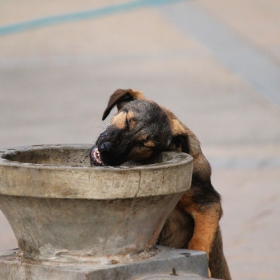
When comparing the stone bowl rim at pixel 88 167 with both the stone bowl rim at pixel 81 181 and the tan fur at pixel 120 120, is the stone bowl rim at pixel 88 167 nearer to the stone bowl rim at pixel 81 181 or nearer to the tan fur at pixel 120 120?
the stone bowl rim at pixel 81 181

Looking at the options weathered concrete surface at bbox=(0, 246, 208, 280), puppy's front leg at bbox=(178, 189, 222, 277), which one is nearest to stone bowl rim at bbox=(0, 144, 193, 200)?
weathered concrete surface at bbox=(0, 246, 208, 280)

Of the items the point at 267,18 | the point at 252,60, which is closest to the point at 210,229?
the point at 252,60

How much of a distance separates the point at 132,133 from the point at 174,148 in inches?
12.9

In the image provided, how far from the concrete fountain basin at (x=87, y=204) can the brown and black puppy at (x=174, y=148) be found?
0.76 metres

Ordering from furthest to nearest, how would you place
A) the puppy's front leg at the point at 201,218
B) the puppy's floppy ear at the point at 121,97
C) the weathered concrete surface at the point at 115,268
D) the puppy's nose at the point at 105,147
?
the puppy's floppy ear at the point at 121,97
the puppy's front leg at the point at 201,218
the puppy's nose at the point at 105,147
the weathered concrete surface at the point at 115,268

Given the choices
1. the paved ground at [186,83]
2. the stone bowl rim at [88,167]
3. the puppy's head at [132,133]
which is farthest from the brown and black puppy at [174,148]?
the paved ground at [186,83]

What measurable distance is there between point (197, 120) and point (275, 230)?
424 centimetres

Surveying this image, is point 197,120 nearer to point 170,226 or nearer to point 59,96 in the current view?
point 59,96

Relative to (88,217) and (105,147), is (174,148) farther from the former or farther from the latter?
(88,217)

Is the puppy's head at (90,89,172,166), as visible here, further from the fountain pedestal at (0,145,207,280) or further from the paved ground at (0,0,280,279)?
the paved ground at (0,0,280,279)

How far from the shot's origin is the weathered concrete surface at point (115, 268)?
333 cm

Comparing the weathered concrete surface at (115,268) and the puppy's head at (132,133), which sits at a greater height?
the puppy's head at (132,133)

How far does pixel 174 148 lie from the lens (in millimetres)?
4656

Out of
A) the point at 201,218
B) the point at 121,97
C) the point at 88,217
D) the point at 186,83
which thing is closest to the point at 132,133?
the point at 121,97
